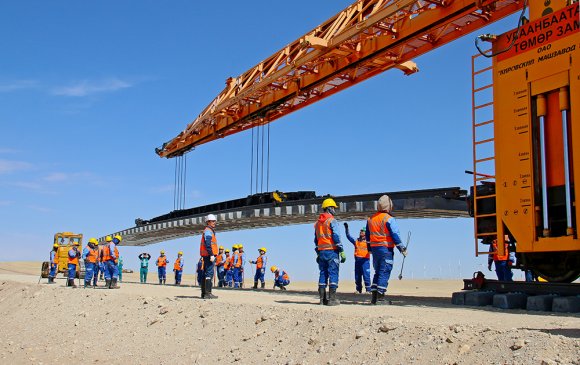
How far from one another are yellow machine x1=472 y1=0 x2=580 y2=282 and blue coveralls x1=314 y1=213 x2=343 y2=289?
271 cm

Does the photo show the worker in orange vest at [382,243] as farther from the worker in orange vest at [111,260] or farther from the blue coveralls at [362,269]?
the worker in orange vest at [111,260]

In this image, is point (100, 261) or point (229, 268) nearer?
point (100, 261)

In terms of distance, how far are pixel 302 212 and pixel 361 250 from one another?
131 inches

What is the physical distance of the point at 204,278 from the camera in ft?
39.7

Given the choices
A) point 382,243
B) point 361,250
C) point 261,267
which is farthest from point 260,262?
point 382,243

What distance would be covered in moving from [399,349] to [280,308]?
314cm

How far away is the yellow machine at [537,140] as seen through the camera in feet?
28.7

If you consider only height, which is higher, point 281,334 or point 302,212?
point 302,212

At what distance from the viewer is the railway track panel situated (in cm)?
1322

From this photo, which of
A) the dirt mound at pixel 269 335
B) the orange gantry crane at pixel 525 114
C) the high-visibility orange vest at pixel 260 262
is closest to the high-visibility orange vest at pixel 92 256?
Result: the dirt mound at pixel 269 335

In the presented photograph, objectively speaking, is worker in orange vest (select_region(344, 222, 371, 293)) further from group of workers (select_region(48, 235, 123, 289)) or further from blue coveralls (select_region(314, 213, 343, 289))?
group of workers (select_region(48, 235, 123, 289))

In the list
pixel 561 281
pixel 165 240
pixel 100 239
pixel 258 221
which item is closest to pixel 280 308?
pixel 561 281

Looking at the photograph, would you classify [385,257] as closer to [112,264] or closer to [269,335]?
[269,335]

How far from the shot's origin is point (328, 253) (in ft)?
32.0
